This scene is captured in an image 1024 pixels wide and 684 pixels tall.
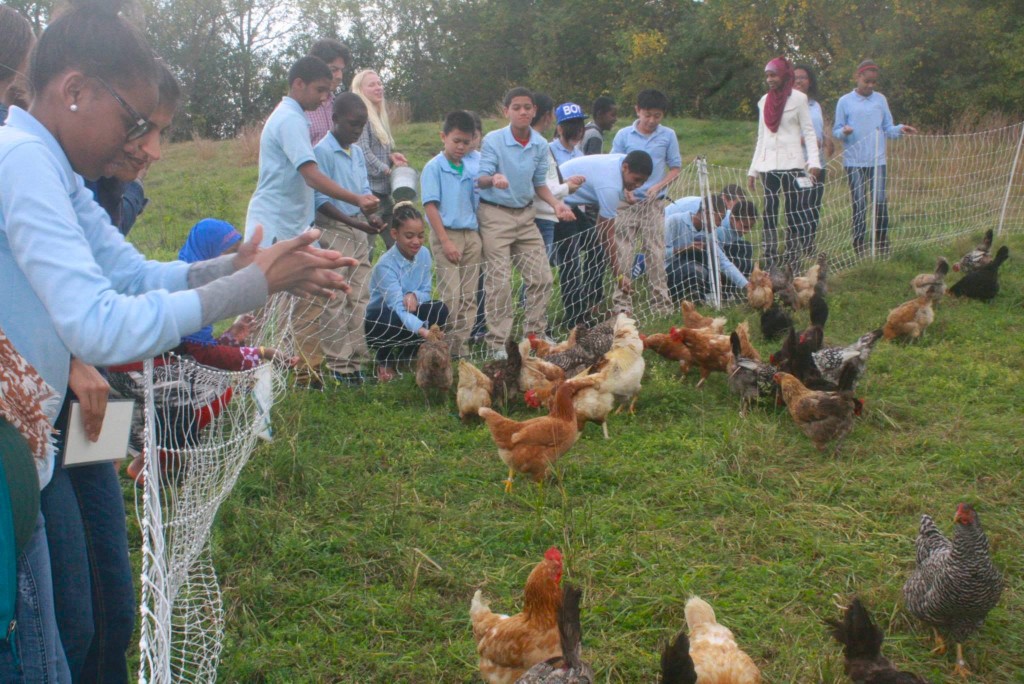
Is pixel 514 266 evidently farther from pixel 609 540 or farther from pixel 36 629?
pixel 36 629

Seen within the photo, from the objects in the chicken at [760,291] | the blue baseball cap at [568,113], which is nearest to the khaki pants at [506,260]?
the blue baseball cap at [568,113]

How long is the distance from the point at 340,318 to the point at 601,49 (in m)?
23.9

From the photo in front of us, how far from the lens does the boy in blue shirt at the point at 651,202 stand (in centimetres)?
712

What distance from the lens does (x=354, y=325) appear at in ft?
19.3

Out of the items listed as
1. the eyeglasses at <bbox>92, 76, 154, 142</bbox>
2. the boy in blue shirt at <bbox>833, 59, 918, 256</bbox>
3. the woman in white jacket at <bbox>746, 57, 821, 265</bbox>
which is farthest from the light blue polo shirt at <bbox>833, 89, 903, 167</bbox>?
the eyeglasses at <bbox>92, 76, 154, 142</bbox>

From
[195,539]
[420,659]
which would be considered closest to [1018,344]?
[420,659]

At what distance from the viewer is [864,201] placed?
8.93 m

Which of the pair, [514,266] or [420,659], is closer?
[420,659]

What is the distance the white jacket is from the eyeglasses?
23.5 ft

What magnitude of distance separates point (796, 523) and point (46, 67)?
11.0ft

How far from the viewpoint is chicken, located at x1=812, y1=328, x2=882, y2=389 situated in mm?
5426

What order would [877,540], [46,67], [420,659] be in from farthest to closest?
[877,540] < [420,659] < [46,67]

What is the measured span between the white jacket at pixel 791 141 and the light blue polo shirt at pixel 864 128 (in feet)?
3.05

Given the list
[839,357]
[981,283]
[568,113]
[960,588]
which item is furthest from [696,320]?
[960,588]
